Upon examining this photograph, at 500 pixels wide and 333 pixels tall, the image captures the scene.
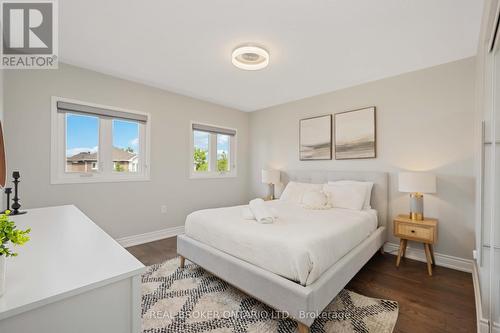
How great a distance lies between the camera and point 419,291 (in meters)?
2.16

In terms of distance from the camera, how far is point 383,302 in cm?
196

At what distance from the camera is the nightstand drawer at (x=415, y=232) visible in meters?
2.48

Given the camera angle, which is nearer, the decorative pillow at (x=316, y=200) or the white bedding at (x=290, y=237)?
the white bedding at (x=290, y=237)

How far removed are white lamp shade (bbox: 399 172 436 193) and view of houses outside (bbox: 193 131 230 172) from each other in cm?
319

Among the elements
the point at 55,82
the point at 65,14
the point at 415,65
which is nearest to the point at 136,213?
the point at 55,82

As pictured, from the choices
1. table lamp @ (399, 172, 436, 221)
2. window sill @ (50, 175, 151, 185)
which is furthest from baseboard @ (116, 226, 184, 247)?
table lamp @ (399, 172, 436, 221)

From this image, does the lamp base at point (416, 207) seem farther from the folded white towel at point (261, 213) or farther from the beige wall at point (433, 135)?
the folded white towel at point (261, 213)

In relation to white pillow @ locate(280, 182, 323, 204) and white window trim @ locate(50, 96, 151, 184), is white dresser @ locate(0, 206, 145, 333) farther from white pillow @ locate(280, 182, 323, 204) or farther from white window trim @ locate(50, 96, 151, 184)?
white pillow @ locate(280, 182, 323, 204)

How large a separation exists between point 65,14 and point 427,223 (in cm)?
409

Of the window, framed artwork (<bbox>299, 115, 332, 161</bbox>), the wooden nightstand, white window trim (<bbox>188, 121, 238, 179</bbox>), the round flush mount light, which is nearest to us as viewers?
the round flush mount light

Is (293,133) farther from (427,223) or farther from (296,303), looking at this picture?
(296,303)

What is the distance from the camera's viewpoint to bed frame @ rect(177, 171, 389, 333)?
149 cm

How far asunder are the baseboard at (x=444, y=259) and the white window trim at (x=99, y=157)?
382 cm

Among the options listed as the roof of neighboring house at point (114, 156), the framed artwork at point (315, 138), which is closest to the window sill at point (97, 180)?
the roof of neighboring house at point (114, 156)
